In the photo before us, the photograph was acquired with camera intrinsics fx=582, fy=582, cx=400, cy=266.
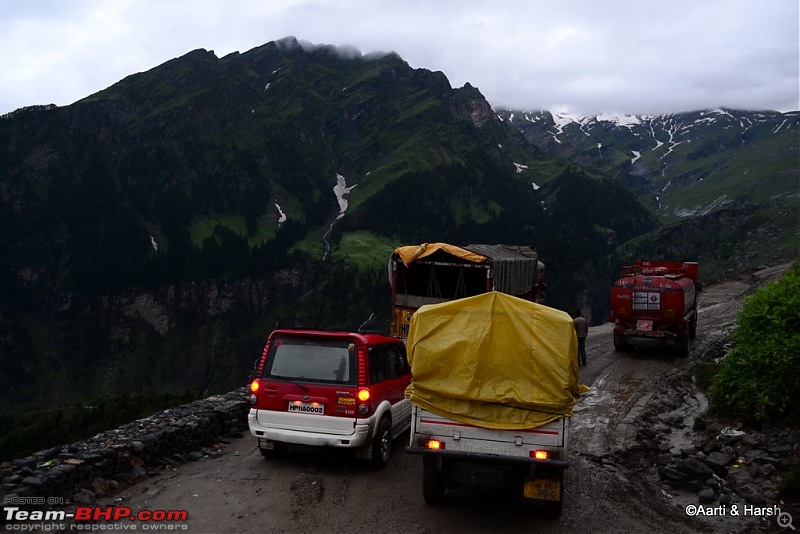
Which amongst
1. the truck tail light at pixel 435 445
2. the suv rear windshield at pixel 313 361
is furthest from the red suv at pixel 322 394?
the truck tail light at pixel 435 445

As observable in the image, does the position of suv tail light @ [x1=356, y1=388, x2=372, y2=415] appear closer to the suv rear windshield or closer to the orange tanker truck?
the suv rear windshield

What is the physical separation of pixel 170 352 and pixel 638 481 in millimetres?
164540

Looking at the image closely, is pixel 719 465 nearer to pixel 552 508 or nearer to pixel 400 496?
pixel 552 508

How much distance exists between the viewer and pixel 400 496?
8602 millimetres

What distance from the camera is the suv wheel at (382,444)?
9555 millimetres

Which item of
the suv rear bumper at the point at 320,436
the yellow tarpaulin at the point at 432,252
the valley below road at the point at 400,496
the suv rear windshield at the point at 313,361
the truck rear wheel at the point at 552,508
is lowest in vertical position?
the valley below road at the point at 400,496

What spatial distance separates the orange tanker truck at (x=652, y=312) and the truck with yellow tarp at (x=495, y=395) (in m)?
14.2

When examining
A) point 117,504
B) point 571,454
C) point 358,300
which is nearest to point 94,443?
point 117,504

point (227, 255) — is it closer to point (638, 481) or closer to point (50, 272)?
point (50, 272)

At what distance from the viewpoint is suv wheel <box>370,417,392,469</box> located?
31.3 feet

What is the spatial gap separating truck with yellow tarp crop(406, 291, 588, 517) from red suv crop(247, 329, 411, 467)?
155 centimetres

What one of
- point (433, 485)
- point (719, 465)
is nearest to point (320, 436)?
point (433, 485)
